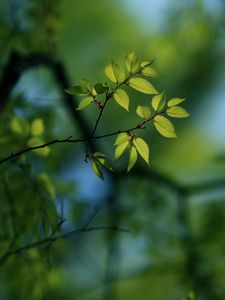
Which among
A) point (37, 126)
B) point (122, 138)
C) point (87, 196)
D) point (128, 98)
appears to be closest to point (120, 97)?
point (128, 98)

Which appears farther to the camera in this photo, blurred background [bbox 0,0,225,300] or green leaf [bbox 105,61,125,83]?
blurred background [bbox 0,0,225,300]

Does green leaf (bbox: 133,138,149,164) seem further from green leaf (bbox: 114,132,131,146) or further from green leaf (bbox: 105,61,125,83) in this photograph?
green leaf (bbox: 105,61,125,83)

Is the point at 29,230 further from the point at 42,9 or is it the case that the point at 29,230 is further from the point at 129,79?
the point at 42,9

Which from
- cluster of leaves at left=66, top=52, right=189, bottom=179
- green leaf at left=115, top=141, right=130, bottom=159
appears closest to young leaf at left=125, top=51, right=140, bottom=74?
cluster of leaves at left=66, top=52, right=189, bottom=179

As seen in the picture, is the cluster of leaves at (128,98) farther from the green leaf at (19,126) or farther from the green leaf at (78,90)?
the green leaf at (19,126)

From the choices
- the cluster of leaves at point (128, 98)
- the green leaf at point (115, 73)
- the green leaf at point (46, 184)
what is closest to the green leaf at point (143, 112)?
the cluster of leaves at point (128, 98)

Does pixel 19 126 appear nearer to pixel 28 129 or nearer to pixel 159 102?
pixel 28 129

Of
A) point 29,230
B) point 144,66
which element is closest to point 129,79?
point 144,66
